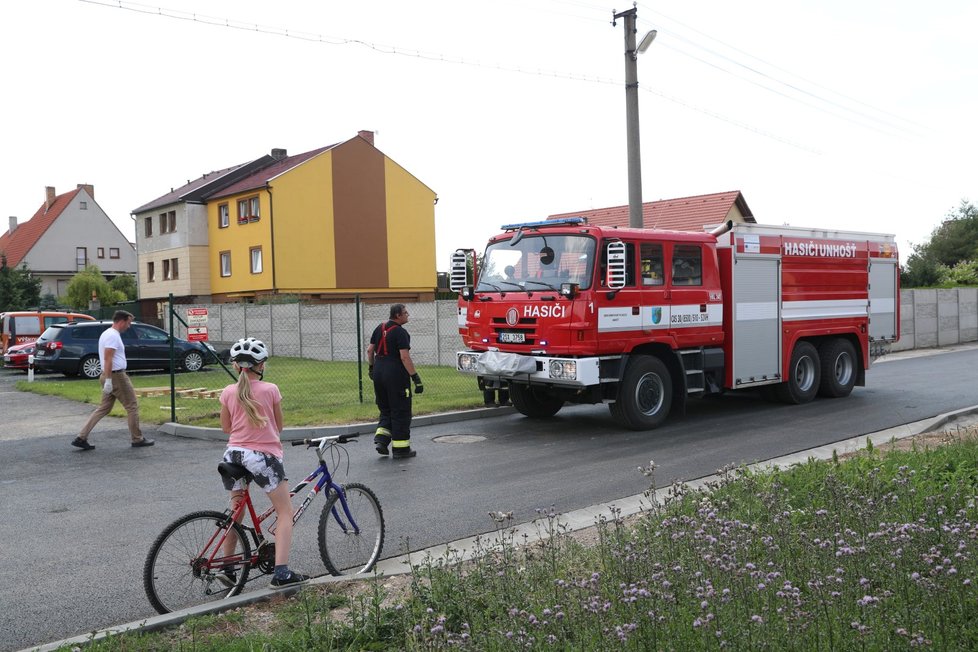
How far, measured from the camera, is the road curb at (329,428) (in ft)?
39.2

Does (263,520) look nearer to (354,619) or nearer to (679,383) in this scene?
(354,619)

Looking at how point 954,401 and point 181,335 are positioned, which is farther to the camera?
point 181,335

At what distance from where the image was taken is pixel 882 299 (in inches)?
631

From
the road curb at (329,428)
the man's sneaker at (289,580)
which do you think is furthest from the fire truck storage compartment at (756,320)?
the man's sneaker at (289,580)

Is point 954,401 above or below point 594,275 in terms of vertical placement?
below

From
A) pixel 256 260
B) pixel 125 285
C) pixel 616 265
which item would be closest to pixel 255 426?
pixel 616 265

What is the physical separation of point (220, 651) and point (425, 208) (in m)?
45.5

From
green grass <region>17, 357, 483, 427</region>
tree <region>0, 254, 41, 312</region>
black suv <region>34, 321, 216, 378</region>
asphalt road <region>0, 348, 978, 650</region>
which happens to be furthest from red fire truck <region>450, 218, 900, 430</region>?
tree <region>0, 254, 41, 312</region>

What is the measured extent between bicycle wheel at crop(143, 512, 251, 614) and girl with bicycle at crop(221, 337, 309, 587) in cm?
10

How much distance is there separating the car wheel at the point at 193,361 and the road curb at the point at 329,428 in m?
12.4

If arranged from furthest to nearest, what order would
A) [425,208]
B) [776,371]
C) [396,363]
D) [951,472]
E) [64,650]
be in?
1. [425,208]
2. [776,371]
3. [396,363]
4. [951,472]
5. [64,650]

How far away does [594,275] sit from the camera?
1119 cm

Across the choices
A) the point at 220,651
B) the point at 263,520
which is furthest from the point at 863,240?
the point at 220,651

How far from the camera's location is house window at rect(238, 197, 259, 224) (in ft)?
143
